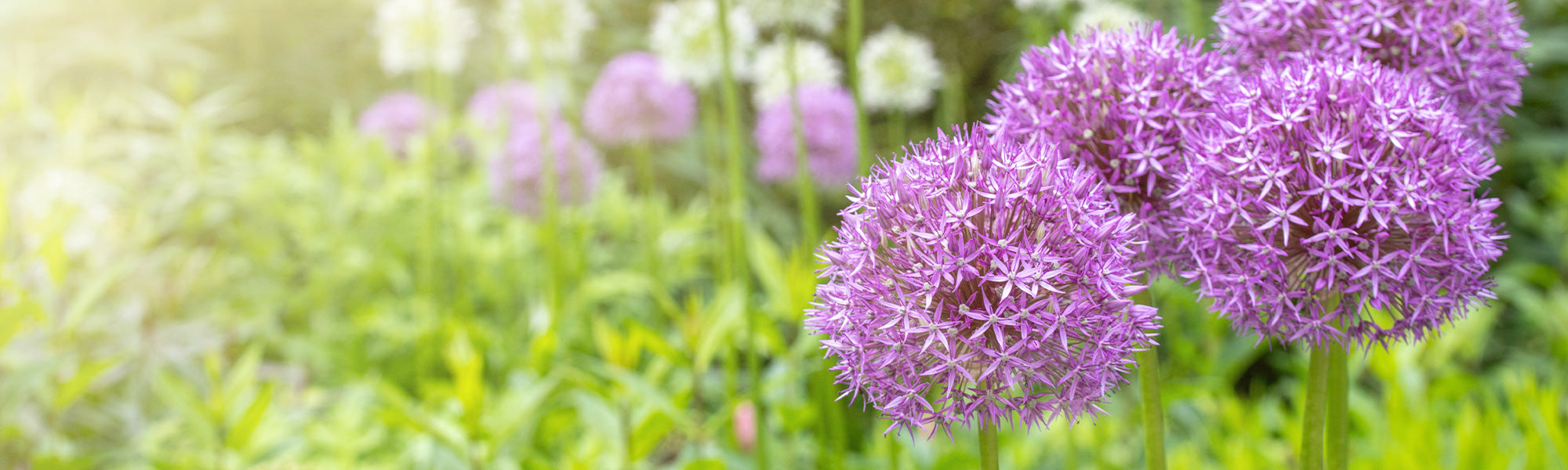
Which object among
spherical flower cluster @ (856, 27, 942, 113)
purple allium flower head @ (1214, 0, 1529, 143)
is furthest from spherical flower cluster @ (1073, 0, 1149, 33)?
purple allium flower head @ (1214, 0, 1529, 143)

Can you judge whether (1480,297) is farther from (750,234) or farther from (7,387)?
(7,387)

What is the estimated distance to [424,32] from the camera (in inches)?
107

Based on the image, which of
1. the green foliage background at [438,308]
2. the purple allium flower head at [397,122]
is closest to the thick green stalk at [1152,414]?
the green foliage background at [438,308]

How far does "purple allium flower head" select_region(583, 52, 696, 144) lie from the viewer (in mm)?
3139

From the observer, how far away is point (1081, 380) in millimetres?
847

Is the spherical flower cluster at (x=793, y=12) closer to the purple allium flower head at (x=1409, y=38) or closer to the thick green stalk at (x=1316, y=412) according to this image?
the purple allium flower head at (x=1409, y=38)

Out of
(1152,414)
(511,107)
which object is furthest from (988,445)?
(511,107)

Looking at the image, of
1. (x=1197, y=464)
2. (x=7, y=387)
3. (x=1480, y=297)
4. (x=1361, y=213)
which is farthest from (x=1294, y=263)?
(x=7, y=387)

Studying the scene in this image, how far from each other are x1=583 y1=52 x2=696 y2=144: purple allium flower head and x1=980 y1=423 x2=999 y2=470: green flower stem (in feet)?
7.93

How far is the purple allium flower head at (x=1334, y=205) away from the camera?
0.85 metres

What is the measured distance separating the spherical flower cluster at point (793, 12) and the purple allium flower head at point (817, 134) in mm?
950

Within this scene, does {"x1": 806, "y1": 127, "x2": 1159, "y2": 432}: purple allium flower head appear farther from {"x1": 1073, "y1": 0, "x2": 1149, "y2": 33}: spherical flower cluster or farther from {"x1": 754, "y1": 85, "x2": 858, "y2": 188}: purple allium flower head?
{"x1": 754, "y1": 85, "x2": 858, "y2": 188}: purple allium flower head

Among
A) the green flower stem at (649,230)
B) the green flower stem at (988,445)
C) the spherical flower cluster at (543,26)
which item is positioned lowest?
the green flower stem at (988,445)

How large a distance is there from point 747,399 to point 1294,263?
4.94 ft
